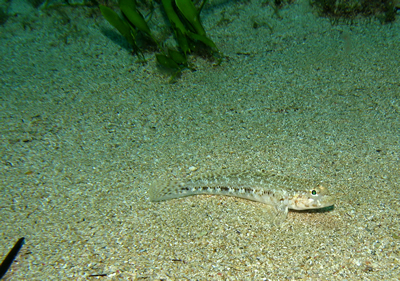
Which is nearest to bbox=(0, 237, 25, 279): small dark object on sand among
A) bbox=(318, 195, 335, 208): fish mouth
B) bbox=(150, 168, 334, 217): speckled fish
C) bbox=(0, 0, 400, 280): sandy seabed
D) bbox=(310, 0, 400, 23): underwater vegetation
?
bbox=(0, 0, 400, 280): sandy seabed

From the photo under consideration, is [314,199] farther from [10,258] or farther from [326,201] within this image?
[10,258]

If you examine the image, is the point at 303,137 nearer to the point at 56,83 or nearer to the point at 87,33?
the point at 56,83

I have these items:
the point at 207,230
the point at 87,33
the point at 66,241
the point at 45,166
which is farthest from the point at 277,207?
the point at 87,33

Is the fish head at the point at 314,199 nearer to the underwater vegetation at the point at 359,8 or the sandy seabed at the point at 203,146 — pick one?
the sandy seabed at the point at 203,146

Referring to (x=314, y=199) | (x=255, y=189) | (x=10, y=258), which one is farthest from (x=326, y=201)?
(x=10, y=258)

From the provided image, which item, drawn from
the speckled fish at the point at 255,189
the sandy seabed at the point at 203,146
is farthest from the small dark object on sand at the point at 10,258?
the speckled fish at the point at 255,189
